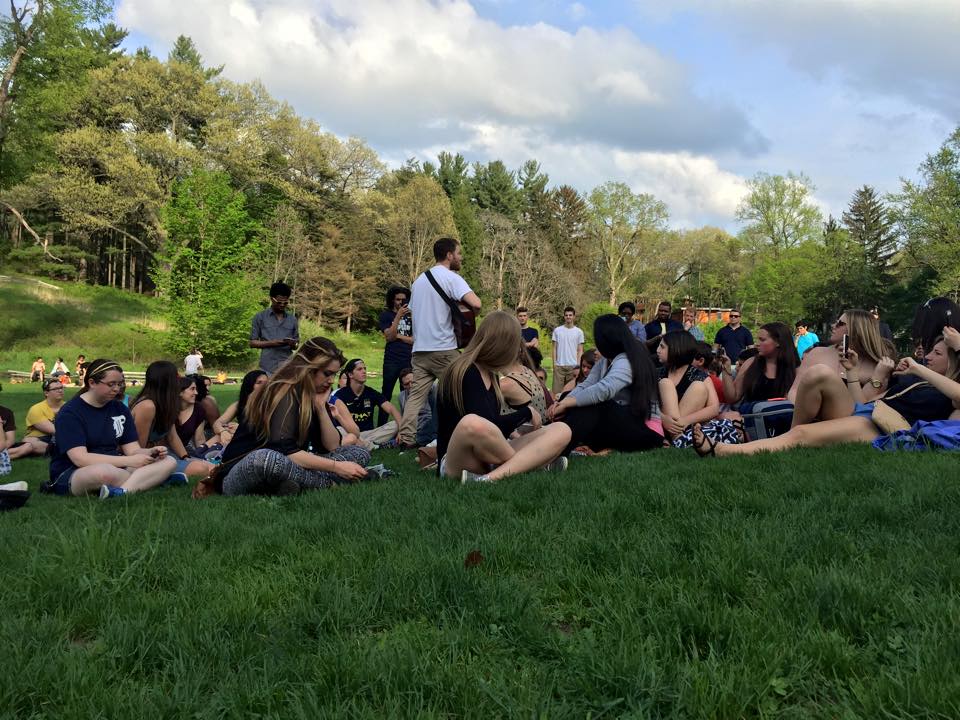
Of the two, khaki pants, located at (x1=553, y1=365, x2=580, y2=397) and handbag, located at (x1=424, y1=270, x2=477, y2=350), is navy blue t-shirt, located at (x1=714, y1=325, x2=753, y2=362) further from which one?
handbag, located at (x1=424, y1=270, x2=477, y2=350)

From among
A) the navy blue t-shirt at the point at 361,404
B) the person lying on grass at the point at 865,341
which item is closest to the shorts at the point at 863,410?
the person lying on grass at the point at 865,341

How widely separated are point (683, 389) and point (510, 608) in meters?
5.18

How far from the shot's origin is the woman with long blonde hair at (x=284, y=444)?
537cm

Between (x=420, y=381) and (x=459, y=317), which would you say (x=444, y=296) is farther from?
(x=420, y=381)

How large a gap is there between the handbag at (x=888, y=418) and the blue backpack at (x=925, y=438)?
11 cm

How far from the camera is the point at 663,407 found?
279 inches

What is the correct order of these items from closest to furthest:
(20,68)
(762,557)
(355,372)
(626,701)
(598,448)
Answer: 1. (626,701)
2. (762,557)
3. (598,448)
4. (355,372)
5. (20,68)

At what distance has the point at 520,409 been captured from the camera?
615 centimetres

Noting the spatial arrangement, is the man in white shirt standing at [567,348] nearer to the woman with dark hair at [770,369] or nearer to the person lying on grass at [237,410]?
the person lying on grass at [237,410]

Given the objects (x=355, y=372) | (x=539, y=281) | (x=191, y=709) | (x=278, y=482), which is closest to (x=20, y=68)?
(x=355, y=372)

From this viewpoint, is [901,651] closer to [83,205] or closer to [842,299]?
[83,205]

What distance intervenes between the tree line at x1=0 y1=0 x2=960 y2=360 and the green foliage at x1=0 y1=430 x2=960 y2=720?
98.5ft

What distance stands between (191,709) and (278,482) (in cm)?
346

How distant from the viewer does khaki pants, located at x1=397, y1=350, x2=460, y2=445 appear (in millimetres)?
7730
